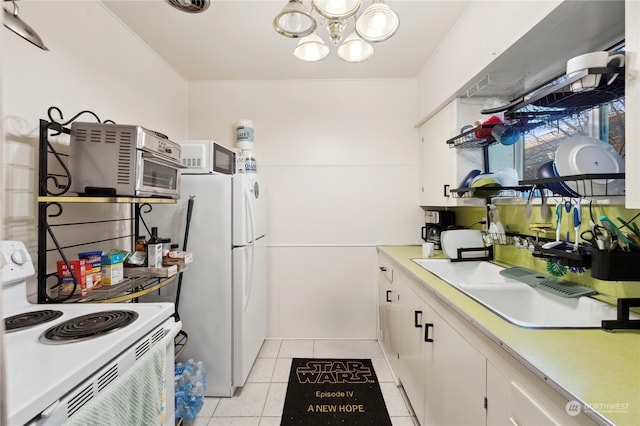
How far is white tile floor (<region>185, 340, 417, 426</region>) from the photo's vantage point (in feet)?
6.05

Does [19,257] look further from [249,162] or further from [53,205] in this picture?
[249,162]

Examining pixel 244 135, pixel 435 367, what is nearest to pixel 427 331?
pixel 435 367

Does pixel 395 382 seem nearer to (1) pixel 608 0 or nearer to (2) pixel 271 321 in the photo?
(2) pixel 271 321

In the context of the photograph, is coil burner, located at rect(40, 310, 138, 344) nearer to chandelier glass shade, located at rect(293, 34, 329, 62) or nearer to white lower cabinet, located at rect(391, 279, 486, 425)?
white lower cabinet, located at rect(391, 279, 486, 425)

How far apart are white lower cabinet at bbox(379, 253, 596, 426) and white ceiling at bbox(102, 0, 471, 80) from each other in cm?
171

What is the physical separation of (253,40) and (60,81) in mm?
1239

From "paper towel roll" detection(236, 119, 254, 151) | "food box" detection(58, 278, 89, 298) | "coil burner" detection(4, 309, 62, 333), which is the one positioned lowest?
"coil burner" detection(4, 309, 62, 333)

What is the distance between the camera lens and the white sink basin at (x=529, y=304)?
3.83ft

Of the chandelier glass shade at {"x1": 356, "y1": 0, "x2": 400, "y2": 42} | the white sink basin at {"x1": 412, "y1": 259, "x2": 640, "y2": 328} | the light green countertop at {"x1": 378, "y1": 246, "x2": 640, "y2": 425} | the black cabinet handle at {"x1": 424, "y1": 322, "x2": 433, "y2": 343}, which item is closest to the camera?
the light green countertop at {"x1": 378, "y1": 246, "x2": 640, "y2": 425}

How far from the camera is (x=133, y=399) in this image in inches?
38.2

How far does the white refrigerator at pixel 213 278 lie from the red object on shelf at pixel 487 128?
1.60m

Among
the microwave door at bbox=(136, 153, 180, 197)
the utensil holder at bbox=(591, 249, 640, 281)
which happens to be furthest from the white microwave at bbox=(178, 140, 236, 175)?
the utensil holder at bbox=(591, 249, 640, 281)

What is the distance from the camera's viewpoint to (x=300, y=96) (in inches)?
113

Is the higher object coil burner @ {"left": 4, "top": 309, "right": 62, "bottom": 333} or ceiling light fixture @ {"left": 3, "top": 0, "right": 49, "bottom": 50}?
ceiling light fixture @ {"left": 3, "top": 0, "right": 49, "bottom": 50}
